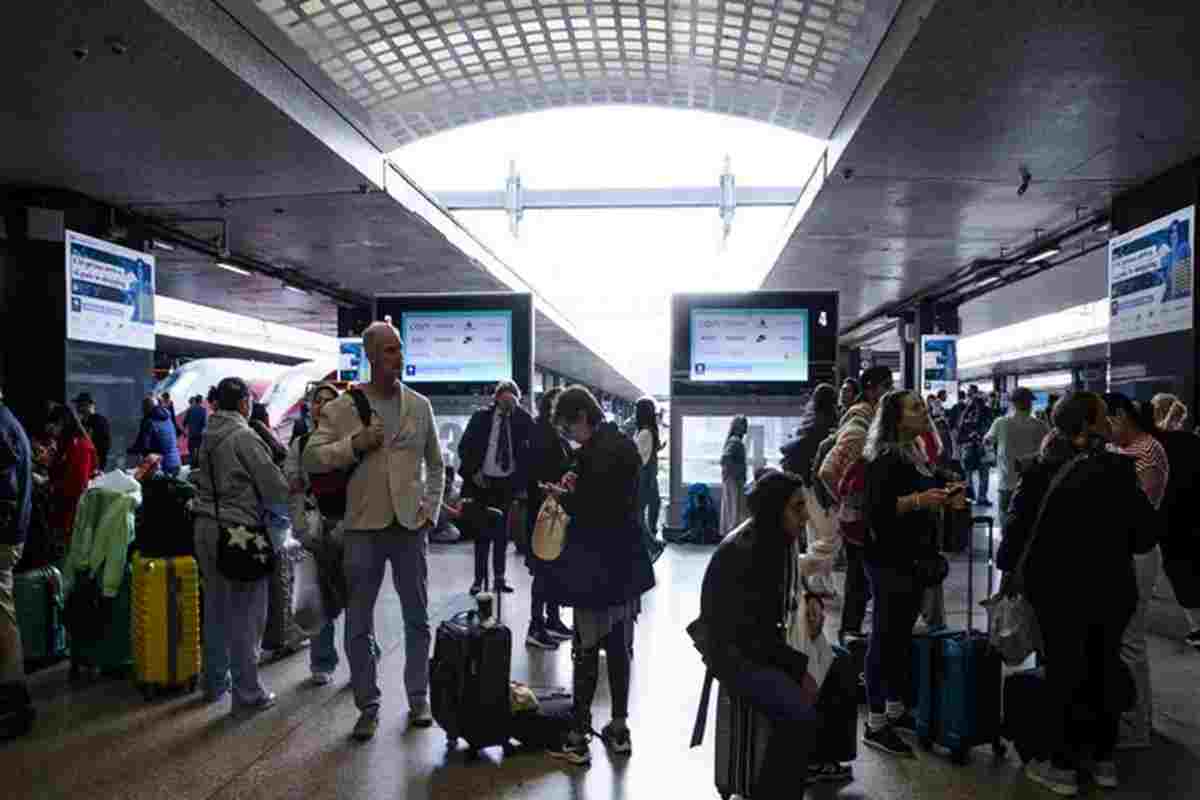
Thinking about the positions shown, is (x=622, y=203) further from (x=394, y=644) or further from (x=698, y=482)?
(x=394, y=644)

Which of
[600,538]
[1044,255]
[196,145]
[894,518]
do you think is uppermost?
[196,145]

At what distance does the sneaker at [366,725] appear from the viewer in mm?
5004

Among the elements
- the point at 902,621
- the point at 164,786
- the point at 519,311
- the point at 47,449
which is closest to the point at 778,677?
the point at 902,621

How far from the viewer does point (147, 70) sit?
23.6 ft

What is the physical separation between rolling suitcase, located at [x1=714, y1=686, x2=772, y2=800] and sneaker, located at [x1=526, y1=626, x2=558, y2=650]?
3181 millimetres

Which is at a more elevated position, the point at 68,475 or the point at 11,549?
the point at 68,475

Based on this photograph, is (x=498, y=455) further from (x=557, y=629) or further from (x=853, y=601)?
(x=853, y=601)

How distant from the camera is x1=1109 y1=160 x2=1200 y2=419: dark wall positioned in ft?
30.7

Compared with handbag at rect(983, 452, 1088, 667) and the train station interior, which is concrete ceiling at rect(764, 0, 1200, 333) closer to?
the train station interior

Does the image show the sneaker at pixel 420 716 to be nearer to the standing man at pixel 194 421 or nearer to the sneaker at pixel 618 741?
the sneaker at pixel 618 741

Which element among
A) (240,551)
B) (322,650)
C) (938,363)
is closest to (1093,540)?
(240,551)

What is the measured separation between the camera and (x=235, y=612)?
18.0 ft

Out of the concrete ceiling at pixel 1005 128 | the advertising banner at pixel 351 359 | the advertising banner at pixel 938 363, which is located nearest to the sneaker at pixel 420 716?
the concrete ceiling at pixel 1005 128

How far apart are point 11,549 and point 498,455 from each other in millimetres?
4108
